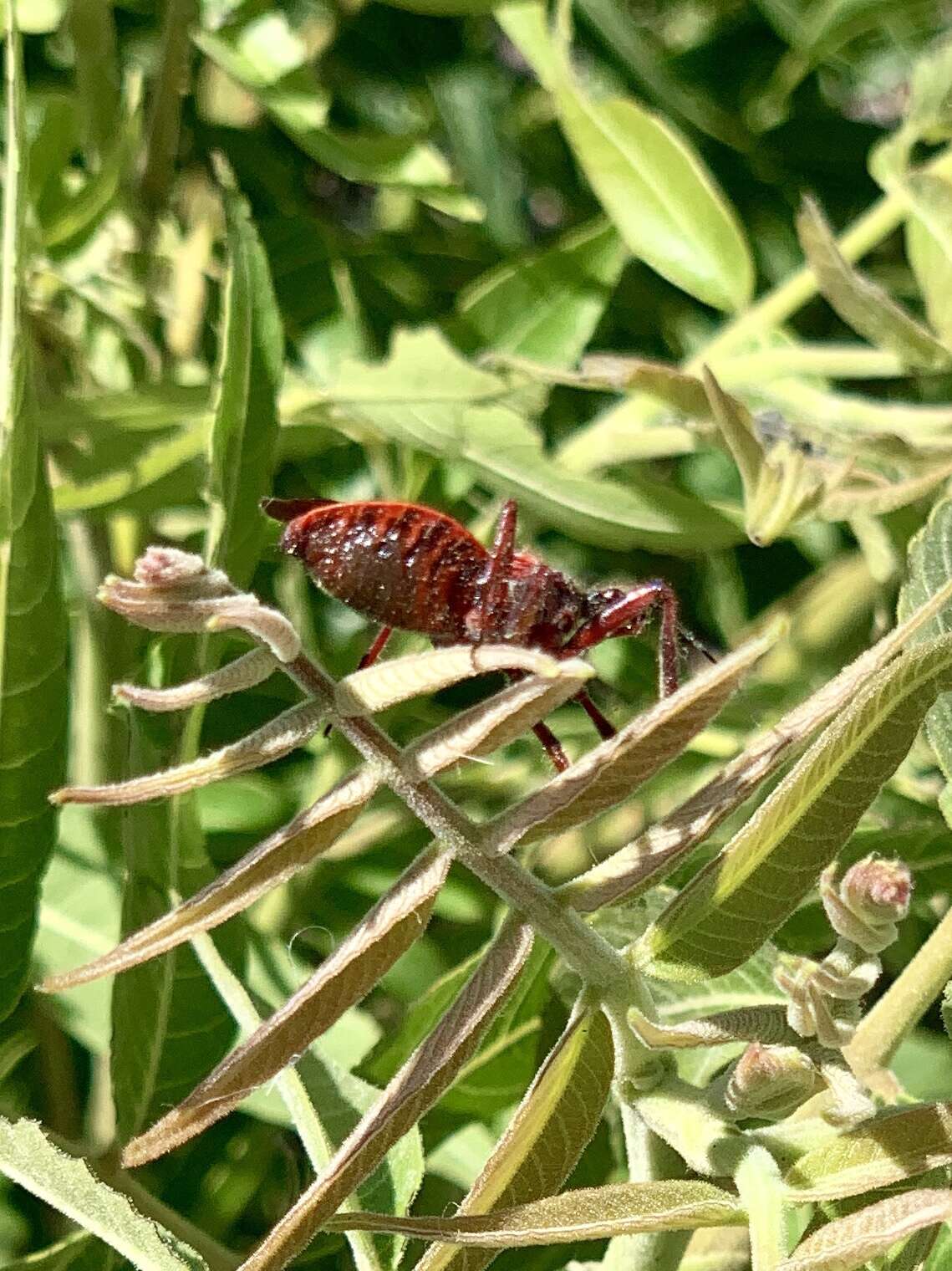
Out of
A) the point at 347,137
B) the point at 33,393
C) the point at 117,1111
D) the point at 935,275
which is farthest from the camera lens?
the point at 347,137

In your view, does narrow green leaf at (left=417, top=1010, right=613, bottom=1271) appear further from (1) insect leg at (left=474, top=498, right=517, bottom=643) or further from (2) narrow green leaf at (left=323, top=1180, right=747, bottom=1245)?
(1) insect leg at (left=474, top=498, right=517, bottom=643)

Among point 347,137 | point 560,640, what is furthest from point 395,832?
point 347,137

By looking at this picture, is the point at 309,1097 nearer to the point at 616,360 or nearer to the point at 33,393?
the point at 33,393

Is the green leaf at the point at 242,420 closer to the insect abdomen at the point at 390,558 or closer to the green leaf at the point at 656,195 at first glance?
the insect abdomen at the point at 390,558

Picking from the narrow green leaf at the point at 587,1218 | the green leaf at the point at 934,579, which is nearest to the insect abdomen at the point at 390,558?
the green leaf at the point at 934,579

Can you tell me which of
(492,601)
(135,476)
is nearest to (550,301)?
(135,476)

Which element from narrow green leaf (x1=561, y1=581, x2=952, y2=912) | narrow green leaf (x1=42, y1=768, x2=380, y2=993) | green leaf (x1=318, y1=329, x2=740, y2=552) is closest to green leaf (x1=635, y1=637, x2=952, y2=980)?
narrow green leaf (x1=561, y1=581, x2=952, y2=912)
